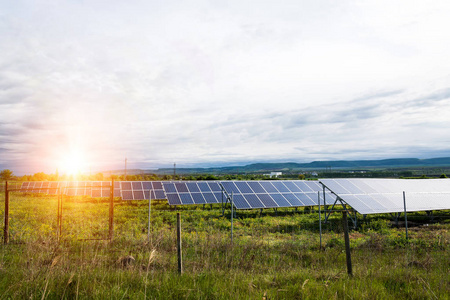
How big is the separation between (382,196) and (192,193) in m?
11.4

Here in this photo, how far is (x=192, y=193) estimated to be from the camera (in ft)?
66.7

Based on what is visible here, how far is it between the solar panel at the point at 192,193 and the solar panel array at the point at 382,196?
719 centimetres

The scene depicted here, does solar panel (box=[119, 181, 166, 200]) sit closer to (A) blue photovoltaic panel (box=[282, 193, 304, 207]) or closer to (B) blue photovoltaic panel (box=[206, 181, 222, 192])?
(B) blue photovoltaic panel (box=[206, 181, 222, 192])

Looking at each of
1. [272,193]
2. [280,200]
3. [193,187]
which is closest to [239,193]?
[272,193]

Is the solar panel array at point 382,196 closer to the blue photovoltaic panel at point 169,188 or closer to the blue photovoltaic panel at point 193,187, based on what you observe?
the blue photovoltaic panel at point 193,187

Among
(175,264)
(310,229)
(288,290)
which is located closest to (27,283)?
(175,264)

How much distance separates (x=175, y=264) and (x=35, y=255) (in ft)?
9.29

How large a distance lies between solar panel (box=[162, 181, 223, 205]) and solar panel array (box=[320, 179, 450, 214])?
7188 mm

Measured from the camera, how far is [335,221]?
16.7 m

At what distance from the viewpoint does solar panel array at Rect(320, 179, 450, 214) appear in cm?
1513

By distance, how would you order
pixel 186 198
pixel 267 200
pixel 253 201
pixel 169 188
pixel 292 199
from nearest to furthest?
pixel 253 201, pixel 267 200, pixel 292 199, pixel 186 198, pixel 169 188

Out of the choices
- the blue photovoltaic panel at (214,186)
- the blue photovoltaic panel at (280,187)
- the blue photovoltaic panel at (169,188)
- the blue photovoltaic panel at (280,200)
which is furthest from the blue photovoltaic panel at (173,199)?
the blue photovoltaic panel at (280,187)

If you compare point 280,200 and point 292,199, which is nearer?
point 280,200

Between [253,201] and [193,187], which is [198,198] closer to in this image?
[193,187]
